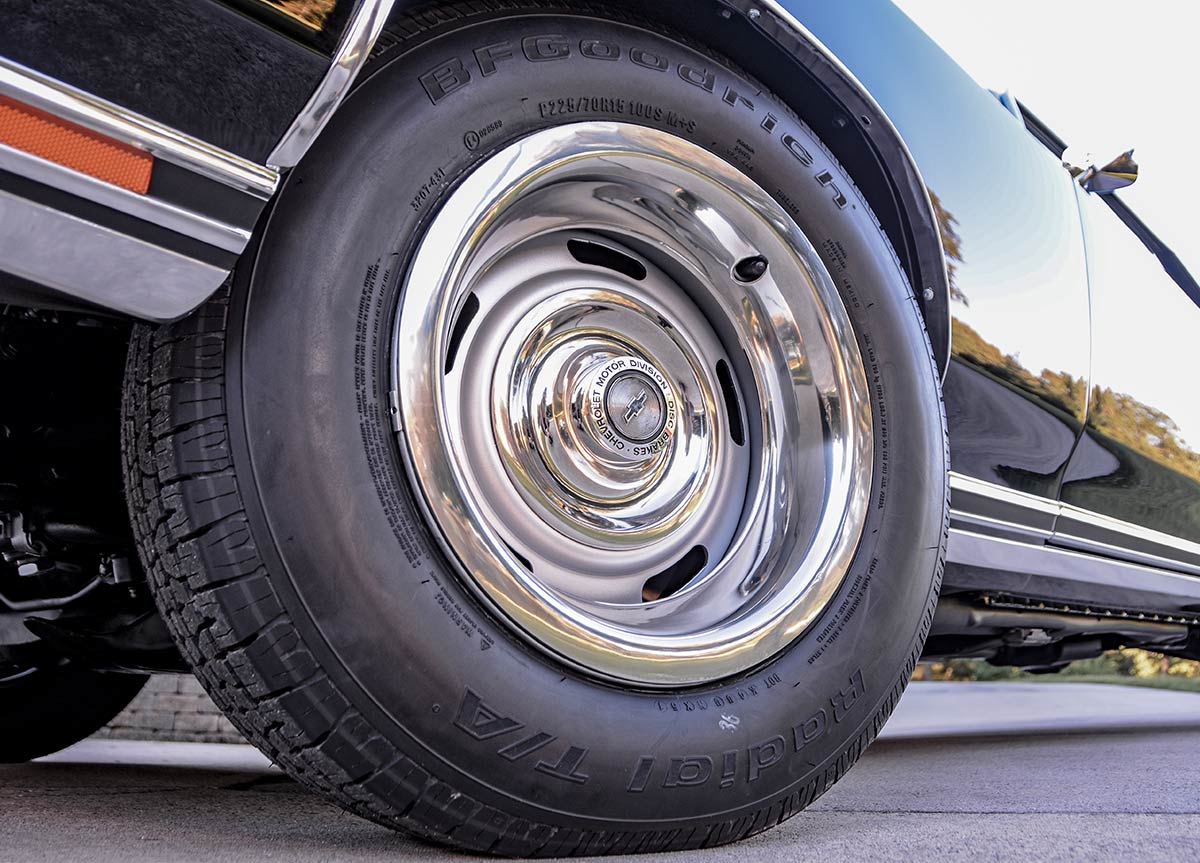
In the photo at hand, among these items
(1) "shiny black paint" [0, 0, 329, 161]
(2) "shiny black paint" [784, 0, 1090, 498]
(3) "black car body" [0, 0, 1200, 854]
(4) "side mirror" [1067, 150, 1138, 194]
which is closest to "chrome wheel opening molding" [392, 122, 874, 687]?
(3) "black car body" [0, 0, 1200, 854]

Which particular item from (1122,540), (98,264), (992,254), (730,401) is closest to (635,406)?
(730,401)

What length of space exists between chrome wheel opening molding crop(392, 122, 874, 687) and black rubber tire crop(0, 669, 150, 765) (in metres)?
1.23

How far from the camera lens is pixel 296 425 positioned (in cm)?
96

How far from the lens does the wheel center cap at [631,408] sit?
1402mm

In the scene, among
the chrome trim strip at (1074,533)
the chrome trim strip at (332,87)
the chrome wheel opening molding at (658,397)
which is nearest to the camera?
the chrome trim strip at (332,87)

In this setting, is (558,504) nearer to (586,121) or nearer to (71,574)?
(586,121)

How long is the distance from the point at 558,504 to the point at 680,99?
53cm

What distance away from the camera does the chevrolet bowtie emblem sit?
1420mm

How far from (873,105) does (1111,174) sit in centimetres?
105

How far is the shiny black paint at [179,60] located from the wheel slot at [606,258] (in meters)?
0.60

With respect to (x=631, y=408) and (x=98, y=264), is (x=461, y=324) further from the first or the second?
(x=98, y=264)

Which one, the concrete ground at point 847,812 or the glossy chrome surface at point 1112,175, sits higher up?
the glossy chrome surface at point 1112,175

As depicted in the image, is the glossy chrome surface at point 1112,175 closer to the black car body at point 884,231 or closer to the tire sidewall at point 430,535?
the black car body at point 884,231

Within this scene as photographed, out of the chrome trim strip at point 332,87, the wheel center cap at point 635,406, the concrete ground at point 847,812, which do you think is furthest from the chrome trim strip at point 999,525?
the chrome trim strip at point 332,87
